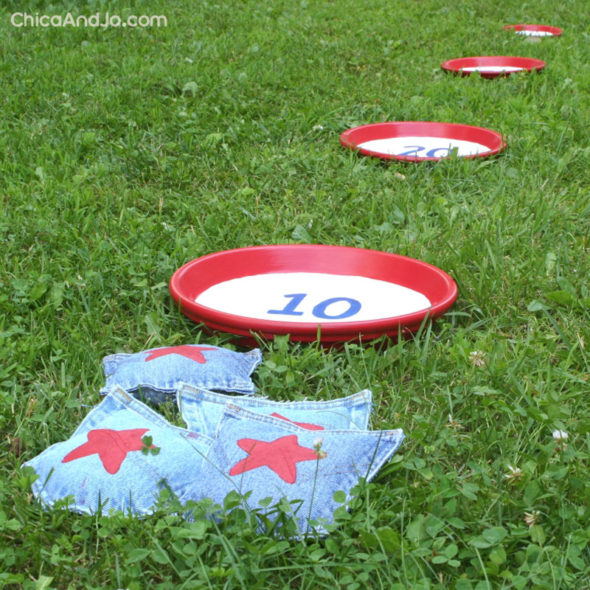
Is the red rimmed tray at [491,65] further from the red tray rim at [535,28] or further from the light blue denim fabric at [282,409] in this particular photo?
the light blue denim fabric at [282,409]

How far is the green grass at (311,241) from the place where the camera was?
1472mm

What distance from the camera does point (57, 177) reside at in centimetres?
355

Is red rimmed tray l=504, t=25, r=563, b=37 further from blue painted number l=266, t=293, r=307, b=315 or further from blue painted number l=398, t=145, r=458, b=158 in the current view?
blue painted number l=266, t=293, r=307, b=315

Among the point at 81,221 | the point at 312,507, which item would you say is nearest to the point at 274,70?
the point at 81,221

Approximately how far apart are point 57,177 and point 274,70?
7.70ft

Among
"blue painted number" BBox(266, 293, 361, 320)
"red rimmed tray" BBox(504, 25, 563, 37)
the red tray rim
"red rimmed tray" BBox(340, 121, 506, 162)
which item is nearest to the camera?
"blue painted number" BBox(266, 293, 361, 320)

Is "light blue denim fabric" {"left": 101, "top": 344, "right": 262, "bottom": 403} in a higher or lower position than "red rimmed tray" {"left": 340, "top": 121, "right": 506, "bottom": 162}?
lower

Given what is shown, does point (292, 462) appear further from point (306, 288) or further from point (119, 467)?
point (306, 288)

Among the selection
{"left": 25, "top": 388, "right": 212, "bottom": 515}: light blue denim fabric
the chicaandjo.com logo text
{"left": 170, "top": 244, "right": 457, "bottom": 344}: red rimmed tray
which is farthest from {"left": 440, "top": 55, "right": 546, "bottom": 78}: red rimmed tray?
{"left": 25, "top": 388, "right": 212, "bottom": 515}: light blue denim fabric

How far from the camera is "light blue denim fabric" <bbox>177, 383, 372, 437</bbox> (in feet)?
6.06

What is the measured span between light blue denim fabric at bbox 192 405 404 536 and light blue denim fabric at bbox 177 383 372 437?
0.32 ft

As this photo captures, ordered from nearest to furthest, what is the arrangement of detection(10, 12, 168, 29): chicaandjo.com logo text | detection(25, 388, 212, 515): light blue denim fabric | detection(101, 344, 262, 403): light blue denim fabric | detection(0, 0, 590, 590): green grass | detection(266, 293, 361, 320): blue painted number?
detection(0, 0, 590, 590): green grass → detection(25, 388, 212, 515): light blue denim fabric → detection(101, 344, 262, 403): light blue denim fabric → detection(266, 293, 361, 320): blue painted number → detection(10, 12, 168, 29): chicaandjo.com logo text

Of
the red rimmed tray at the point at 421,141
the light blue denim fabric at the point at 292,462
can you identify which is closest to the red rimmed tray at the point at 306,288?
the light blue denim fabric at the point at 292,462

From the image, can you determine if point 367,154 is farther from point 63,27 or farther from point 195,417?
point 63,27
